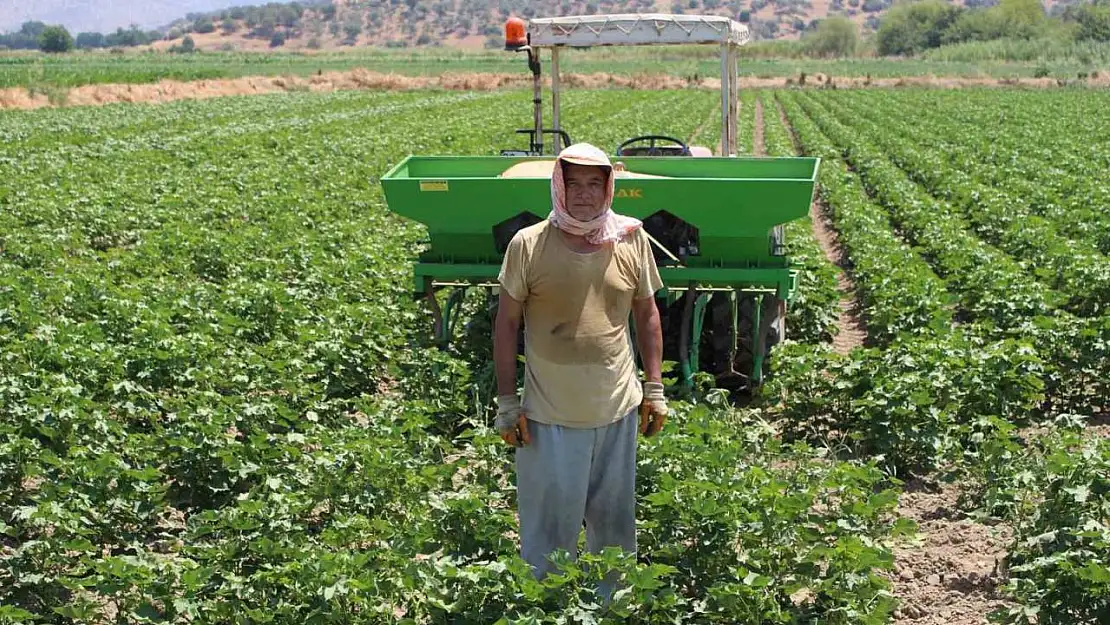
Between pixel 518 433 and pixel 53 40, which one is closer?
pixel 518 433

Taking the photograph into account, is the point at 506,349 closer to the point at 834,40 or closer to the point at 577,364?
the point at 577,364

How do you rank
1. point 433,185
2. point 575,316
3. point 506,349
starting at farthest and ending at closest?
point 433,185, point 506,349, point 575,316

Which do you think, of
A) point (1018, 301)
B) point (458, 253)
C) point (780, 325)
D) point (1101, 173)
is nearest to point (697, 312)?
point (780, 325)

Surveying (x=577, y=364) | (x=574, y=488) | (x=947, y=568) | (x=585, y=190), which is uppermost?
(x=585, y=190)

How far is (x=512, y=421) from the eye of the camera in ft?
15.5

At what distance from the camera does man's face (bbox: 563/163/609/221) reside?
4.42 metres

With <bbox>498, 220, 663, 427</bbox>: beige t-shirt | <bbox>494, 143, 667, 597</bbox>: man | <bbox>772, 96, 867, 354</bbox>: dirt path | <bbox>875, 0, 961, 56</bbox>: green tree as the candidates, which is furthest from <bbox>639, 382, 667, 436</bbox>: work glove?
<bbox>875, 0, 961, 56</bbox>: green tree

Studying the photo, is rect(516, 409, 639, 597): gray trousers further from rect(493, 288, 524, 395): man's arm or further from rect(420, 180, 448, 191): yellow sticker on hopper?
rect(420, 180, 448, 191): yellow sticker on hopper

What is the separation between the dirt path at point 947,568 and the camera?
219 inches

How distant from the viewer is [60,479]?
253 inches

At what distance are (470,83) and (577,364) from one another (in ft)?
182

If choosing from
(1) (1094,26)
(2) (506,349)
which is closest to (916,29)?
(1) (1094,26)

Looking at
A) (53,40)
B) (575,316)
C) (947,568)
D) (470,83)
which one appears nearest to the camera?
(575,316)

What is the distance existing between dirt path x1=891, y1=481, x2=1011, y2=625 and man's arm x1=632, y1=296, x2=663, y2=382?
1714mm
